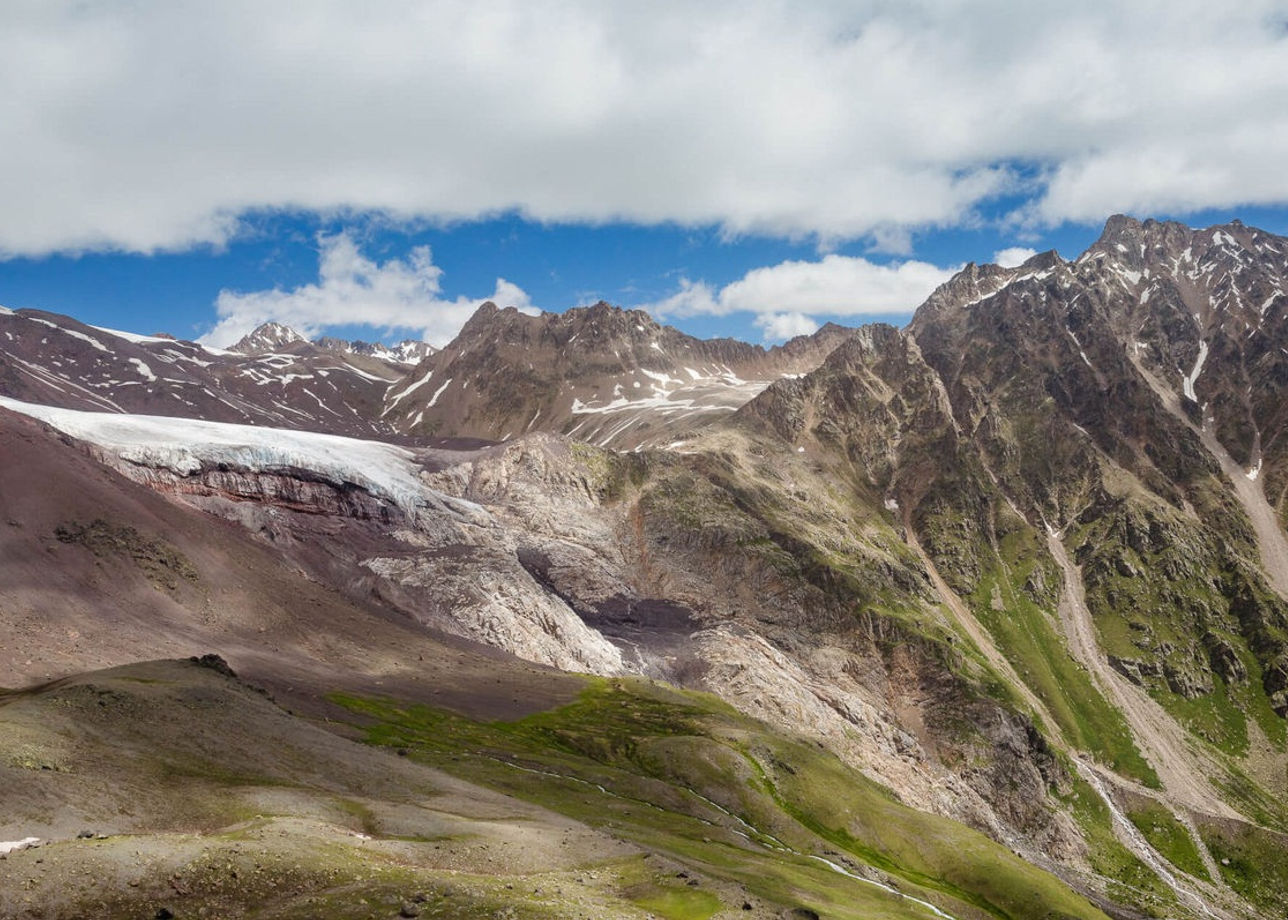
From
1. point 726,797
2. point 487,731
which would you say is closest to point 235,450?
point 487,731

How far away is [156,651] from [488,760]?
44.0 m

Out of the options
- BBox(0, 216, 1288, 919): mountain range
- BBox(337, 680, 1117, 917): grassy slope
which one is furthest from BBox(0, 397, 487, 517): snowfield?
BBox(337, 680, 1117, 917): grassy slope

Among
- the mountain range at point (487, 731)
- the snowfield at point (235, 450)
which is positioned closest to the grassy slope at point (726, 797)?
the mountain range at point (487, 731)

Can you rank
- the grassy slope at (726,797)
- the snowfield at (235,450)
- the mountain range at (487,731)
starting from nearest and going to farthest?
the mountain range at (487,731) → the grassy slope at (726,797) → the snowfield at (235,450)

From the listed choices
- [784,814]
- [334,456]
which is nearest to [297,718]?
[784,814]

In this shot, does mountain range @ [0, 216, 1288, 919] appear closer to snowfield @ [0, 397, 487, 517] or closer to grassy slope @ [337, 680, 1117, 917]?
grassy slope @ [337, 680, 1117, 917]

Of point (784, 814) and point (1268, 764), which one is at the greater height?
point (1268, 764)

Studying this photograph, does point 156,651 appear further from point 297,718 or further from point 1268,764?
point 1268,764

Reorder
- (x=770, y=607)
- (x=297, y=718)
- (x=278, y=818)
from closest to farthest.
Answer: (x=278, y=818), (x=297, y=718), (x=770, y=607)

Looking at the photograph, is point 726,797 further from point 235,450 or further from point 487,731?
point 235,450

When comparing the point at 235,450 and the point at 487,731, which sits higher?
the point at 235,450

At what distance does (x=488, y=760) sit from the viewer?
85875mm

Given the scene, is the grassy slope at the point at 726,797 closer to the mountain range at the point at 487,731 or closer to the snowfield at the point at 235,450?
the mountain range at the point at 487,731

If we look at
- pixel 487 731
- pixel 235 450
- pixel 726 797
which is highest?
pixel 235 450
